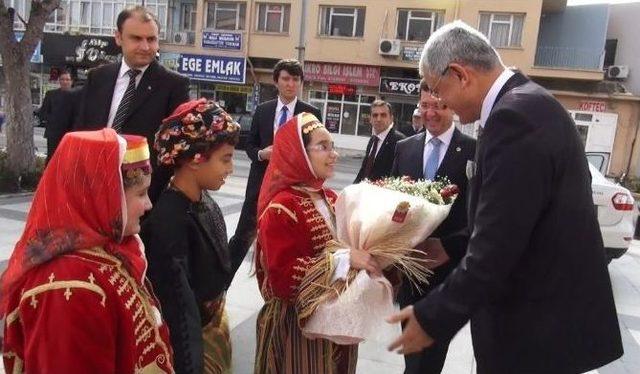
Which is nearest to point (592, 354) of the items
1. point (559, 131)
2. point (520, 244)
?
point (520, 244)

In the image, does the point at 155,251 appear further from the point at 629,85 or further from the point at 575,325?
the point at 629,85

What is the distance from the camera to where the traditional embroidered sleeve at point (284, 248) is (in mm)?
2258

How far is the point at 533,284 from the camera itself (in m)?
1.68

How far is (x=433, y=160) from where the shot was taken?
10.1 feet

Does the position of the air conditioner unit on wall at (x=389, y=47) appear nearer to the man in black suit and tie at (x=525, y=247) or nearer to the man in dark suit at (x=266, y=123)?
the man in dark suit at (x=266, y=123)

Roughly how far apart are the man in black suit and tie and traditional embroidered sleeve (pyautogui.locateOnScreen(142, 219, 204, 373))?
653 mm

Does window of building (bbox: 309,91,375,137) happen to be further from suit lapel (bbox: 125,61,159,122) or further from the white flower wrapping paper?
the white flower wrapping paper

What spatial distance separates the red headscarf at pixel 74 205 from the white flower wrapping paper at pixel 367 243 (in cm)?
99

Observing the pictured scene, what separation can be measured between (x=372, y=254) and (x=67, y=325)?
1.17m

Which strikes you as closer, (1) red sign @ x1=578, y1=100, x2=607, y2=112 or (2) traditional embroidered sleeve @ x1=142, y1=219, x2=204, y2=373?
(2) traditional embroidered sleeve @ x1=142, y1=219, x2=204, y2=373

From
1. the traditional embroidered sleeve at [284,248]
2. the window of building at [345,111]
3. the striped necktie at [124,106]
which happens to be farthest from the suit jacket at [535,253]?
the window of building at [345,111]

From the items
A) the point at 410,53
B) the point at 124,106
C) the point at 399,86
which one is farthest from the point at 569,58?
the point at 124,106

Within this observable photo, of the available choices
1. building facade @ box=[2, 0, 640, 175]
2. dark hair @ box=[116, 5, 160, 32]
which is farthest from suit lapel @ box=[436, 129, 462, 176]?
building facade @ box=[2, 0, 640, 175]

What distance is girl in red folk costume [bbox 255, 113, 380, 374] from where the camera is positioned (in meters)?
2.26
